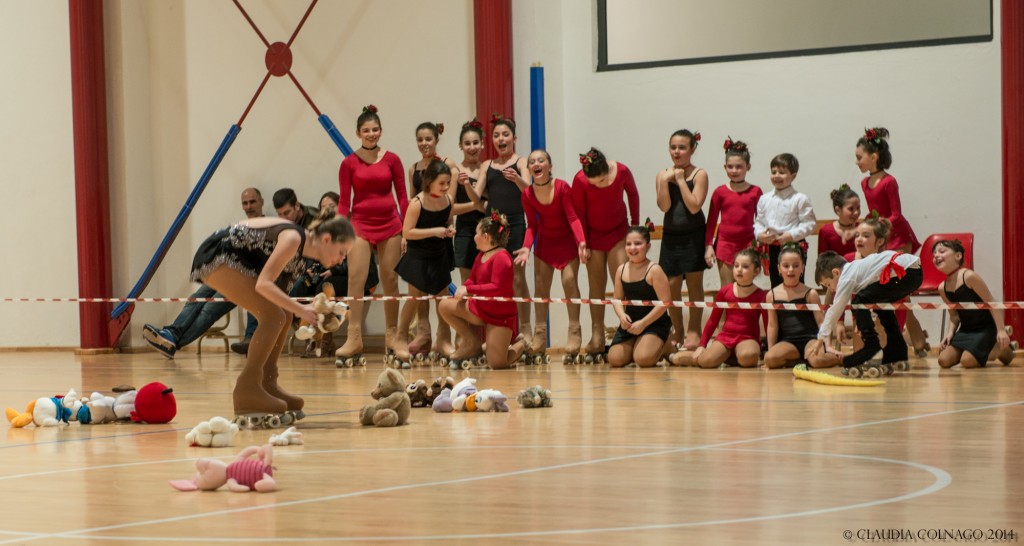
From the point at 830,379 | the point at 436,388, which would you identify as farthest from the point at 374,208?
the point at 830,379

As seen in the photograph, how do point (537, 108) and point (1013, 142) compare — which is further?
point (537, 108)

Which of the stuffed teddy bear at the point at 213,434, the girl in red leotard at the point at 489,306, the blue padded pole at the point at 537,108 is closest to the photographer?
the stuffed teddy bear at the point at 213,434

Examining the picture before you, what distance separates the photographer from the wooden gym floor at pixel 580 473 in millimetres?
3053

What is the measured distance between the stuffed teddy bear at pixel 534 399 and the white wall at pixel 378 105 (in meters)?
4.71

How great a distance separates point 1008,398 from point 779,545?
3730 millimetres

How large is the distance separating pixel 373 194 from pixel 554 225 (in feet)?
4.70

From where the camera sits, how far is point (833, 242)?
9438 millimetres

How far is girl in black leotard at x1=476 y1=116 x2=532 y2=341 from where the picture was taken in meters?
9.62

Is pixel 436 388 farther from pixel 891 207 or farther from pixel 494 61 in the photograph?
pixel 494 61

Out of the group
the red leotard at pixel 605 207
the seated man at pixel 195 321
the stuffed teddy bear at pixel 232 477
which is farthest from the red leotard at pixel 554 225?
the stuffed teddy bear at pixel 232 477

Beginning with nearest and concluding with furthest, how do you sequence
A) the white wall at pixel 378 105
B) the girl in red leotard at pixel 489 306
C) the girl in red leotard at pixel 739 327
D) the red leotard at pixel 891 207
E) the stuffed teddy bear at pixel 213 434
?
1. the stuffed teddy bear at pixel 213 434
2. the girl in red leotard at pixel 739 327
3. the girl in red leotard at pixel 489 306
4. the red leotard at pixel 891 207
5. the white wall at pixel 378 105

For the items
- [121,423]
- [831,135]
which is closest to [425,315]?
[831,135]

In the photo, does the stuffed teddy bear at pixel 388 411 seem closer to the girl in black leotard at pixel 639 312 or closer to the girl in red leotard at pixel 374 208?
the girl in black leotard at pixel 639 312

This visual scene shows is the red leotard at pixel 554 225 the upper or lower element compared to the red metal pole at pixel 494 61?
lower
